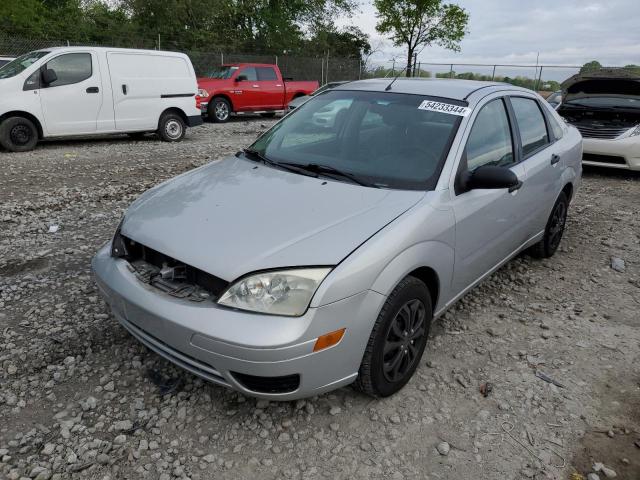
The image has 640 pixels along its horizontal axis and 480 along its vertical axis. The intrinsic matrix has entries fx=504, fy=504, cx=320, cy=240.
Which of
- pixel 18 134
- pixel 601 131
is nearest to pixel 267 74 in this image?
pixel 18 134

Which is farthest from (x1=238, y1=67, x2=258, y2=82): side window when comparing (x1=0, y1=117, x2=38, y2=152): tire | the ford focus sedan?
the ford focus sedan

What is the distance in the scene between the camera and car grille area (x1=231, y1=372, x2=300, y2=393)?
226cm

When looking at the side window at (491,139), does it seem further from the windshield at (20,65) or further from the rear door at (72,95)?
the windshield at (20,65)

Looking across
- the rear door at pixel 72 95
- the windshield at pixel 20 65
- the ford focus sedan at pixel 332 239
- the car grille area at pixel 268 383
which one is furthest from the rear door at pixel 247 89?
the car grille area at pixel 268 383

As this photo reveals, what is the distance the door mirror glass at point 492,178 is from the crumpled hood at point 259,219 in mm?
409

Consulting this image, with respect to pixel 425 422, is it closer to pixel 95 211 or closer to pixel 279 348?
pixel 279 348

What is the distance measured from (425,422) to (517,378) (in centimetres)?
76

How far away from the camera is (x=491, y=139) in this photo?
3.45 m

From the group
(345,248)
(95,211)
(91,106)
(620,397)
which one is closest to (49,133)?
(91,106)

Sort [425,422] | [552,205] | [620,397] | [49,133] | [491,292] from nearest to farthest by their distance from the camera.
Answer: [425,422]
[620,397]
[491,292]
[552,205]
[49,133]

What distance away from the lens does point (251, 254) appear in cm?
231

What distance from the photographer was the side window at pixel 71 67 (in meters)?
8.97

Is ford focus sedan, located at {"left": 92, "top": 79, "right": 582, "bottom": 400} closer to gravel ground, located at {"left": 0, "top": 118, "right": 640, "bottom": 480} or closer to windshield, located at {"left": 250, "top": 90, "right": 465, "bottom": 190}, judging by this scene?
windshield, located at {"left": 250, "top": 90, "right": 465, "bottom": 190}

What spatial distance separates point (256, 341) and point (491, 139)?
2.25 meters
